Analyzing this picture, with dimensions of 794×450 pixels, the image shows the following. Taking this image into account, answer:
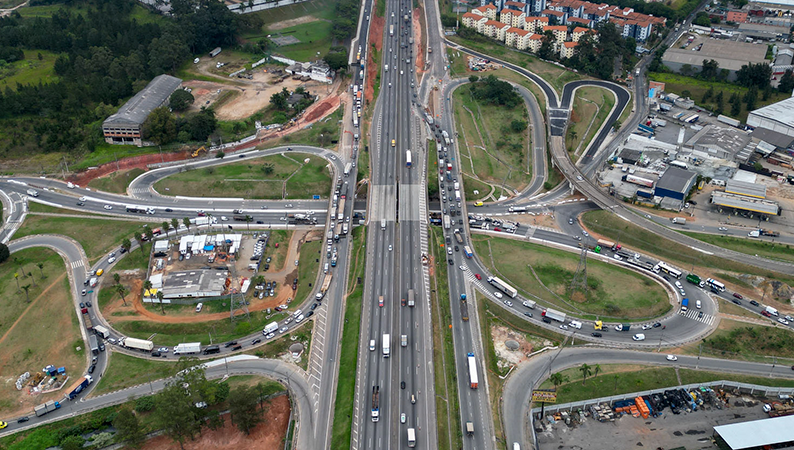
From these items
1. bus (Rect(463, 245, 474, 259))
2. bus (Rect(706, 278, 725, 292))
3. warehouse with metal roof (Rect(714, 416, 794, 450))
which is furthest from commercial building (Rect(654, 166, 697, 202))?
warehouse with metal roof (Rect(714, 416, 794, 450))

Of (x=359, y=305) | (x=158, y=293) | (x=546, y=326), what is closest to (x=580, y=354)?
(x=546, y=326)

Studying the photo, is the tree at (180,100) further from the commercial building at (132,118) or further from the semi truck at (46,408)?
the semi truck at (46,408)

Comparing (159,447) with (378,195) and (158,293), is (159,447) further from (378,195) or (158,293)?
(378,195)

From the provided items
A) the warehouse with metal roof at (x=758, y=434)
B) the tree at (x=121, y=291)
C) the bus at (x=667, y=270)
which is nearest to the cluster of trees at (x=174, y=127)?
the tree at (x=121, y=291)

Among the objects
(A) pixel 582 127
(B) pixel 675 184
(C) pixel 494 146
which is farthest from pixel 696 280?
(A) pixel 582 127

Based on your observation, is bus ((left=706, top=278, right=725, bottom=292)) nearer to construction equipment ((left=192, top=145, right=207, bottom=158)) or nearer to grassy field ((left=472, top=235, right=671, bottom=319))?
grassy field ((left=472, top=235, right=671, bottom=319))

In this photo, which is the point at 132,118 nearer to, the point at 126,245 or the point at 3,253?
the point at 126,245
